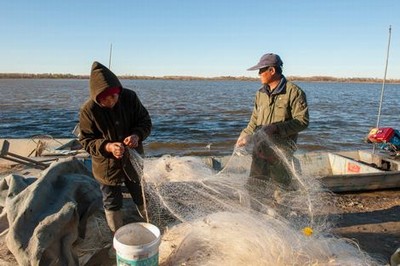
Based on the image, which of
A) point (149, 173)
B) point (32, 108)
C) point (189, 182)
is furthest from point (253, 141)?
point (32, 108)

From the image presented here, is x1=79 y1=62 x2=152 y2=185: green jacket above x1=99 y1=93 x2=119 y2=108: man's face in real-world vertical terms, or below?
below

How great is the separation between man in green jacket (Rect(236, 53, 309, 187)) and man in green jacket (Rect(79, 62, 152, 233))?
1284mm

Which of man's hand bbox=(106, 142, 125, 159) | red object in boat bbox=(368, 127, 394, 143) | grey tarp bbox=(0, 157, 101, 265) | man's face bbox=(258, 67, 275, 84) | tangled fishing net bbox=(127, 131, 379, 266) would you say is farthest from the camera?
red object in boat bbox=(368, 127, 394, 143)

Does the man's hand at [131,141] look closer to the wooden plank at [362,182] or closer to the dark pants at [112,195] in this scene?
the dark pants at [112,195]

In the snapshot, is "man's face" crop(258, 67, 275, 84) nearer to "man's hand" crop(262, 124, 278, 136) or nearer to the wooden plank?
"man's hand" crop(262, 124, 278, 136)

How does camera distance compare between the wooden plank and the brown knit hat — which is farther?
the wooden plank

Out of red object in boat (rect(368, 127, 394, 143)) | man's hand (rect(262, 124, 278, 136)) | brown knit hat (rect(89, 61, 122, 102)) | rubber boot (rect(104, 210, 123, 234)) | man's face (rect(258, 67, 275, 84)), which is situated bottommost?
rubber boot (rect(104, 210, 123, 234))

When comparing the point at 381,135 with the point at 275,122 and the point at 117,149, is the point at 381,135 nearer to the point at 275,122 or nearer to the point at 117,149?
the point at 275,122

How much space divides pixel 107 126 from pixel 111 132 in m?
0.07

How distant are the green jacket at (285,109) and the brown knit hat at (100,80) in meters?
1.80

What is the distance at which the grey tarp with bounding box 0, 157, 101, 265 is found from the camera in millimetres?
2832

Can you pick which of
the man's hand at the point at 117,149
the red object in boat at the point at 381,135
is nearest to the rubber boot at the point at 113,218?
the man's hand at the point at 117,149

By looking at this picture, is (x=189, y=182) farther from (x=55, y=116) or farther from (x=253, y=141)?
(x=55, y=116)

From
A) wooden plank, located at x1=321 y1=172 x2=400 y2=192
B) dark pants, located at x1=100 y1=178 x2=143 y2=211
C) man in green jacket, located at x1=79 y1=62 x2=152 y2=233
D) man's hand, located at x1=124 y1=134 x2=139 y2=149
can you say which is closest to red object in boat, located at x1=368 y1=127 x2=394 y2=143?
wooden plank, located at x1=321 y1=172 x2=400 y2=192
